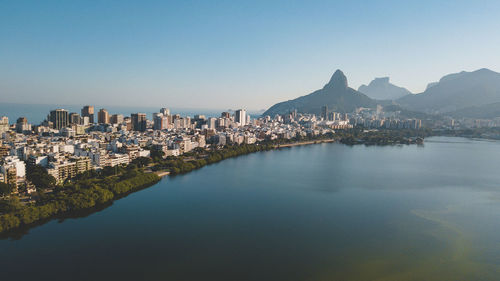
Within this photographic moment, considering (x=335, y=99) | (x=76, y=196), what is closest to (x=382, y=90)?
(x=335, y=99)

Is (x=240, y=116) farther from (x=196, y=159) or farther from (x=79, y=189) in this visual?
(x=79, y=189)

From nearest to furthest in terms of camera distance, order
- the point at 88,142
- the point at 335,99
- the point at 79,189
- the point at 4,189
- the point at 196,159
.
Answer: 1. the point at 4,189
2. the point at 79,189
3. the point at 196,159
4. the point at 88,142
5. the point at 335,99

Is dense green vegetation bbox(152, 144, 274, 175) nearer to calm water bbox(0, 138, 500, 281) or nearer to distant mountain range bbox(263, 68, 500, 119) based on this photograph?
calm water bbox(0, 138, 500, 281)

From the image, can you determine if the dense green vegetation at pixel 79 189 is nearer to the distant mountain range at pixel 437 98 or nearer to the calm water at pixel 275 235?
the calm water at pixel 275 235

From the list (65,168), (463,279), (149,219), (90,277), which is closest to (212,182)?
(149,219)

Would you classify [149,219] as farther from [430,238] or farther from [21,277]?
[430,238]

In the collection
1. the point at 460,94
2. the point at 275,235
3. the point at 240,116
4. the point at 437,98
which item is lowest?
the point at 275,235

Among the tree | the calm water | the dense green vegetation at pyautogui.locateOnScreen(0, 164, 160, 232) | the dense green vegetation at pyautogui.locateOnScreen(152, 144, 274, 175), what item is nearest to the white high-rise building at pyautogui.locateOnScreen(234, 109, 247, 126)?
the dense green vegetation at pyautogui.locateOnScreen(152, 144, 274, 175)
